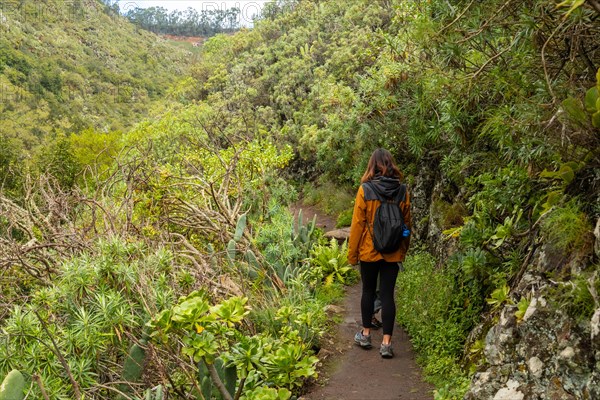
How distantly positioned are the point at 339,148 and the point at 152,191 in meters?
5.96

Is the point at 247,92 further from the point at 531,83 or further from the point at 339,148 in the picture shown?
the point at 531,83

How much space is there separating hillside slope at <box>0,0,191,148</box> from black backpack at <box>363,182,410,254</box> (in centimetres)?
4415

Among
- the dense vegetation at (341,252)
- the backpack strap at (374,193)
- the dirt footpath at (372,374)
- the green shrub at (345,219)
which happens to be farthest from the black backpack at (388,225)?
the green shrub at (345,219)

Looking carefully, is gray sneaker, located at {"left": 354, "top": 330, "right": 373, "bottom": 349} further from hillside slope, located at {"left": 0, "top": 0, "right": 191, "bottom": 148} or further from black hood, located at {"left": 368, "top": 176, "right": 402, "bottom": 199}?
hillside slope, located at {"left": 0, "top": 0, "right": 191, "bottom": 148}

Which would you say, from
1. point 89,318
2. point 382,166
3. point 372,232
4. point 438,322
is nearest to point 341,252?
point 438,322

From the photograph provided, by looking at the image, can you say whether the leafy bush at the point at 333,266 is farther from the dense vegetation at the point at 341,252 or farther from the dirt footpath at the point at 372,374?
the dirt footpath at the point at 372,374

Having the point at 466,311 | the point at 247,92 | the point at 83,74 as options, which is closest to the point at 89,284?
the point at 466,311

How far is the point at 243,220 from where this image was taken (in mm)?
7129

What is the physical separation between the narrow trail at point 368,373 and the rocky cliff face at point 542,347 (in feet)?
3.87

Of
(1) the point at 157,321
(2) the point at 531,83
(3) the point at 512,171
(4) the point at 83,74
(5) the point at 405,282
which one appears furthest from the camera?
(4) the point at 83,74

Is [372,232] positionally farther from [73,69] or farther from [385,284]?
[73,69]

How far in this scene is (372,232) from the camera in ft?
16.8

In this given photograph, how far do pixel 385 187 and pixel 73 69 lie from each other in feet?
215

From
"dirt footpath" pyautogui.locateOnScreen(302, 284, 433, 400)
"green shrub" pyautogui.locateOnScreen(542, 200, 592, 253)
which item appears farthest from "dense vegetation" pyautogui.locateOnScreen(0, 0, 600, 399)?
"dirt footpath" pyautogui.locateOnScreen(302, 284, 433, 400)
